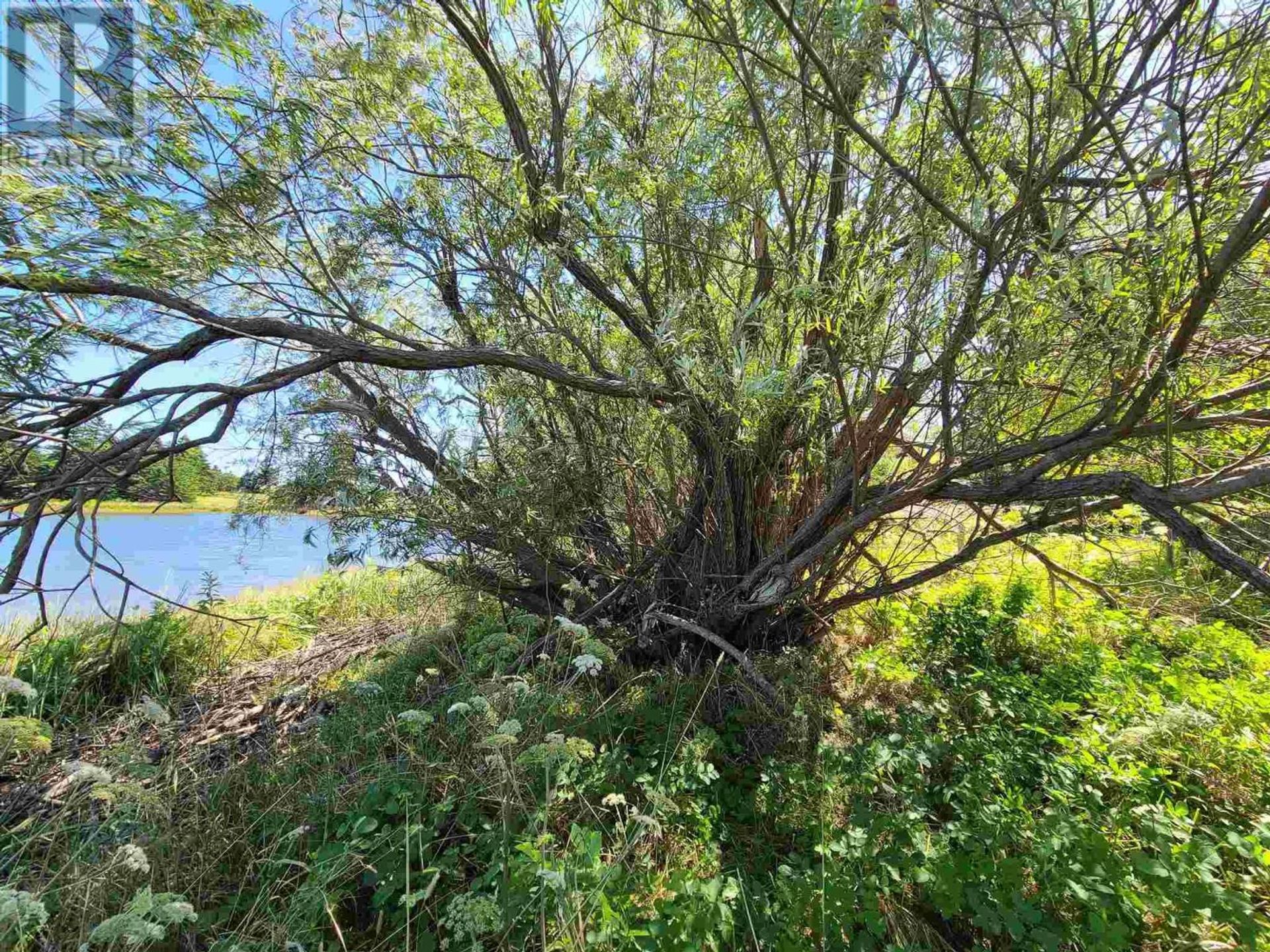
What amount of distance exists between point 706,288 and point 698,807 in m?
2.40

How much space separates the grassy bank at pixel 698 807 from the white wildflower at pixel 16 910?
0.06 feet

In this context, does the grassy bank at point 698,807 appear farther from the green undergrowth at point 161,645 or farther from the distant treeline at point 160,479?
A: the distant treeline at point 160,479

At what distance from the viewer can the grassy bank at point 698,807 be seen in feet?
4.58

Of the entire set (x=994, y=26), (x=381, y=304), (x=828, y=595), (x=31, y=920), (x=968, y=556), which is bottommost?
(x=31, y=920)

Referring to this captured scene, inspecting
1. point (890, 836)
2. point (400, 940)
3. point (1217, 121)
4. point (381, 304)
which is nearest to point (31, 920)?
point (400, 940)

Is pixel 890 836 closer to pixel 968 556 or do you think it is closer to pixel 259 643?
pixel 968 556

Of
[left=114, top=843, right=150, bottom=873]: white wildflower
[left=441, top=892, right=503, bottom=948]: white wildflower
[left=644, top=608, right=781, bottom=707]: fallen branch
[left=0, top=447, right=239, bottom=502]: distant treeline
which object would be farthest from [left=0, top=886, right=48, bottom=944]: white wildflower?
[left=644, top=608, right=781, bottom=707]: fallen branch

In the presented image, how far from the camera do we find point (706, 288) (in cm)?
260

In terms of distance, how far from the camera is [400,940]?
5.11ft

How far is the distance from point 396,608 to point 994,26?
17.5 feet

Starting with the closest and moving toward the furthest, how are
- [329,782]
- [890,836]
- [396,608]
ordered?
[890,836], [329,782], [396,608]

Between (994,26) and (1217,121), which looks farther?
(994,26)

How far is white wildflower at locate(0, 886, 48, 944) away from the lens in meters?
1.07

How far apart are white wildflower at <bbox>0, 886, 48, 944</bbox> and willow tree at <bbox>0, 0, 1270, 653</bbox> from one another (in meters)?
1.01
